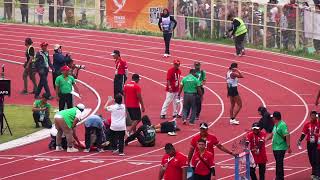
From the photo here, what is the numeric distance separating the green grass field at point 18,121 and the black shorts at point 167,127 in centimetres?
329

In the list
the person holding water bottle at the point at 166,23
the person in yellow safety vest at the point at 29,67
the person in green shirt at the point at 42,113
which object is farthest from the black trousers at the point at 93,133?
the person holding water bottle at the point at 166,23

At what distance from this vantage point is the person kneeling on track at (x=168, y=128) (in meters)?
27.5

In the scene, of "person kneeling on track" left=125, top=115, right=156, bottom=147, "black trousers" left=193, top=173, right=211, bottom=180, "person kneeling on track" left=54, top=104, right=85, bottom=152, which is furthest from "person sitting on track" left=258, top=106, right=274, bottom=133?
"black trousers" left=193, top=173, right=211, bottom=180

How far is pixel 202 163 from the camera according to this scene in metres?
19.7

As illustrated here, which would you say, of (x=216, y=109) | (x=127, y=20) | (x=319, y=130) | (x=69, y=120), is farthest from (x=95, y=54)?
(x=319, y=130)

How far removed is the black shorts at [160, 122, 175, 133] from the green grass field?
3.29 meters

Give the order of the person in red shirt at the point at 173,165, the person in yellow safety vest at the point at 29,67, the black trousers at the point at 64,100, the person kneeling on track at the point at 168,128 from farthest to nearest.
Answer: the person in yellow safety vest at the point at 29,67 → the black trousers at the point at 64,100 → the person kneeling on track at the point at 168,128 → the person in red shirt at the point at 173,165

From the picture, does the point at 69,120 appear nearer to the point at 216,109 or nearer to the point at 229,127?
the point at 229,127

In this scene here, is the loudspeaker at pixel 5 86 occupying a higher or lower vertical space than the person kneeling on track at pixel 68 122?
higher

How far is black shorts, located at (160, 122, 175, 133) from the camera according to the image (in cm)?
2755

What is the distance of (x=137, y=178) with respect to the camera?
2297 cm

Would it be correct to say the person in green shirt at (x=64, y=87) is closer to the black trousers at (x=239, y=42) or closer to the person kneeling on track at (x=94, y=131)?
the person kneeling on track at (x=94, y=131)

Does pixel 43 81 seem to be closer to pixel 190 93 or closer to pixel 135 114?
pixel 190 93

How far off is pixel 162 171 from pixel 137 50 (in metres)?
23.3
